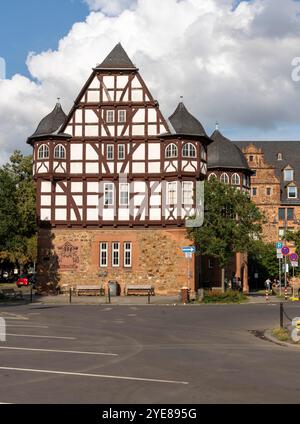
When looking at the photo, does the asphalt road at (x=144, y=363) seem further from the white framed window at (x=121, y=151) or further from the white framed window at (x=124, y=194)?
the white framed window at (x=121, y=151)

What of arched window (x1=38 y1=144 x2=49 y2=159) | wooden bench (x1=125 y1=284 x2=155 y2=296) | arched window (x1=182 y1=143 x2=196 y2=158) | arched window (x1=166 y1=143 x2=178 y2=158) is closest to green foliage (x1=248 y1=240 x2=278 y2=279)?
wooden bench (x1=125 y1=284 x2=155 y2=296)

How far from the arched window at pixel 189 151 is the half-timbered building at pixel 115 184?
0.25 ft

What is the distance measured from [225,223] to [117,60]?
1632 centimetres

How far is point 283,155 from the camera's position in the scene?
291 ft

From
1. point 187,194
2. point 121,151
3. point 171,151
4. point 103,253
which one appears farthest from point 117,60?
point 103,253

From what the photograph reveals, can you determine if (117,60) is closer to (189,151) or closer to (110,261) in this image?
(189,151)

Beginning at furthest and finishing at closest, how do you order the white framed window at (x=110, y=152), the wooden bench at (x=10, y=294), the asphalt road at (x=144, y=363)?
the white framed window at (x=110, y=152) < the wooden bench at (x=10, y=294) < the asphalt road at (x=144, y=363)

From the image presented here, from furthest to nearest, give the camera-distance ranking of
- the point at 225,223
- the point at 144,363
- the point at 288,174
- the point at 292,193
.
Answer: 1. the point at 288,174
2. the point at 292,193
3. the point at 225,223
4. the point at 144,363

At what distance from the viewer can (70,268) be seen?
2164 inches

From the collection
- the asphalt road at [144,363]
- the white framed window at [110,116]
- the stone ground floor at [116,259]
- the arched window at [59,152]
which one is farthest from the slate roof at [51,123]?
the asphalt road at [144,363]

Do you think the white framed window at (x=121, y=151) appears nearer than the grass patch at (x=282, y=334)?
No

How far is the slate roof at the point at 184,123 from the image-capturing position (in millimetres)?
54281
